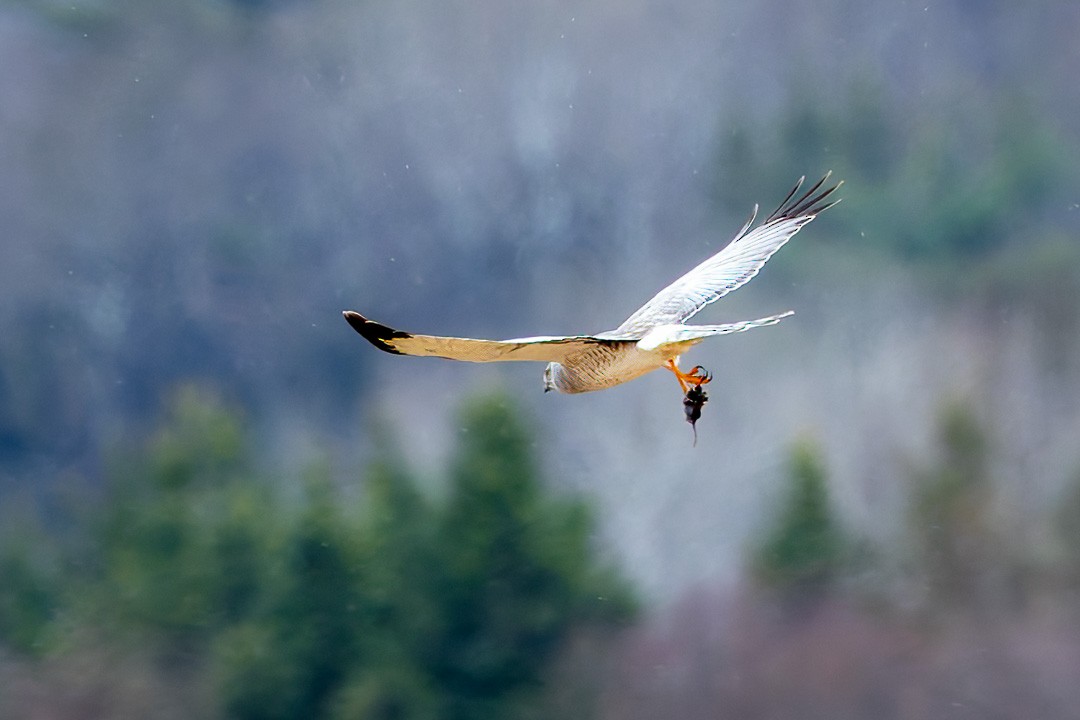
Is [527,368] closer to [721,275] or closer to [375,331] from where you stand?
[721,275]

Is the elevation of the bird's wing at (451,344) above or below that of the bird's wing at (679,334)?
below

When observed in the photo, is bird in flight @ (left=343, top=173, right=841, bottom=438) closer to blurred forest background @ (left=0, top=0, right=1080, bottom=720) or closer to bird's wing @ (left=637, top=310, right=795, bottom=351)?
bird's wing @ (left=637, top=310, right=795, bottom=351)

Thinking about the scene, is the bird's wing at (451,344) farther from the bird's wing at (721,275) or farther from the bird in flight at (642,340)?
the bird's wing at (721,275)

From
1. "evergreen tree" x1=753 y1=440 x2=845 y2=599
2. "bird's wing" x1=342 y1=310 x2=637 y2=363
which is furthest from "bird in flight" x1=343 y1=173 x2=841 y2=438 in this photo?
"evergreen tree" x1=753 y1=440 x2=845 y2=599

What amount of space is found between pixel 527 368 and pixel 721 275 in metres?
2.79

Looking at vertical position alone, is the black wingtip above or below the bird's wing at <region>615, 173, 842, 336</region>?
below

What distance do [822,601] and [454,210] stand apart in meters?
2.89

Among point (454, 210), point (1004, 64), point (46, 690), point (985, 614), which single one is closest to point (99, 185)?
point (454, 210)

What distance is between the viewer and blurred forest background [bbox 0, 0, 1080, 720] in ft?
20.8

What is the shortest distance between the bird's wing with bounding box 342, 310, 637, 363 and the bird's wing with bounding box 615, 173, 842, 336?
1.91ft

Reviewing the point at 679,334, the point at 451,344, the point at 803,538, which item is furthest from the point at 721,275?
the point at 803,538

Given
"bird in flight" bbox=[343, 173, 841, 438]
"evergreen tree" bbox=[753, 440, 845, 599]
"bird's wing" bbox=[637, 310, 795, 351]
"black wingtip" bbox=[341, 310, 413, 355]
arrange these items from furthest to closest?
"evergreen tree" bbox=[753, 440, 845, 599]
"bird's wing" bbox=[637, 310, 795, 351]
"bird in flight" bbox=[343, 173, 841, 438]
"black wingtip" bbox=[341, 310, 413, 355]

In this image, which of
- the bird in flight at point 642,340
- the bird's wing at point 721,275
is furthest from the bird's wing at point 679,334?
the bird's wing at point 721,275

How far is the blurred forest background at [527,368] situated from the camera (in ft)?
20.8
